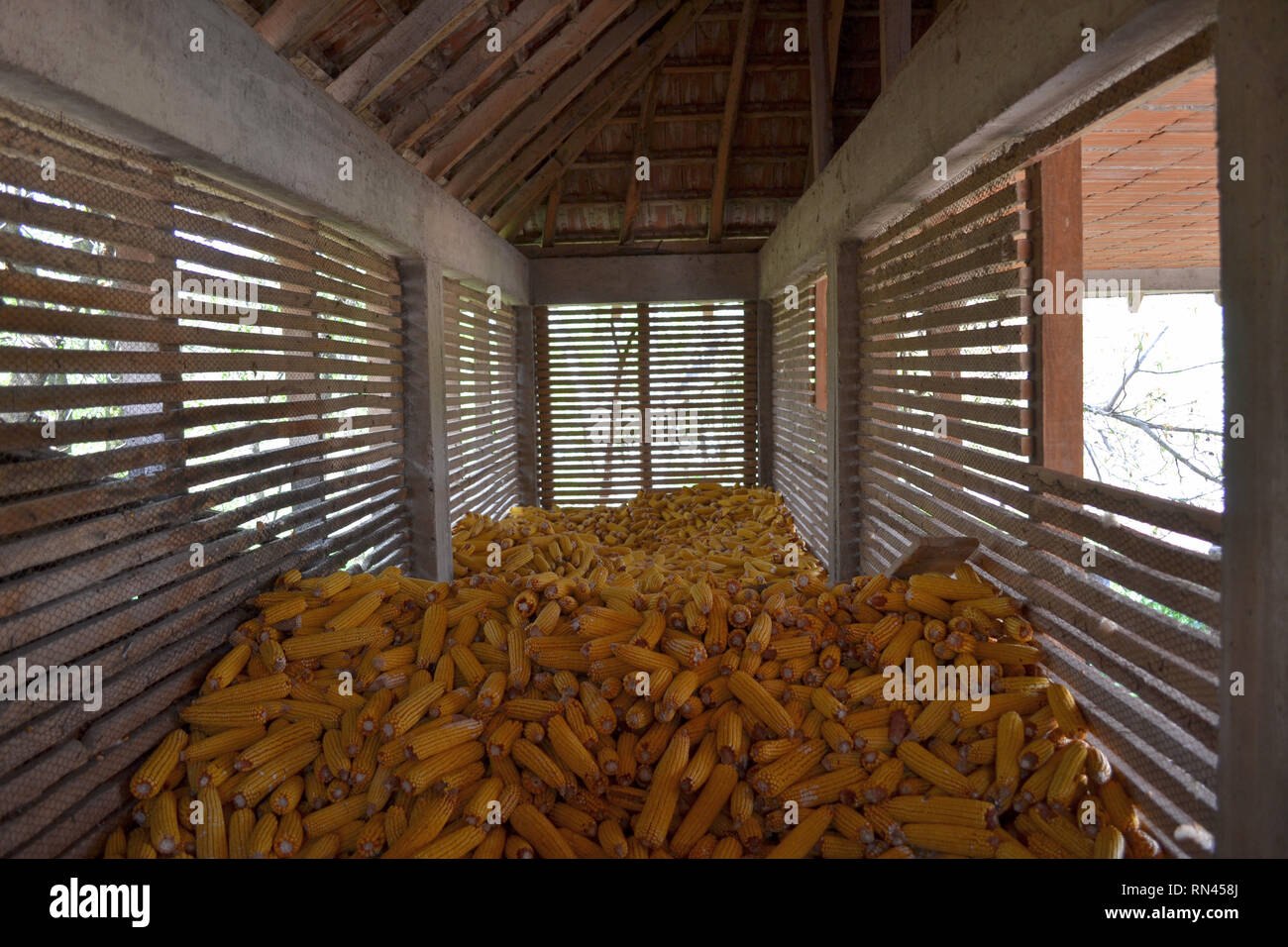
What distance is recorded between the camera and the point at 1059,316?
4.08 metres

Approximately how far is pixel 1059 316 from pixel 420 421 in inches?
192

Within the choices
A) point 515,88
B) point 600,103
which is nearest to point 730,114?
point 600,103

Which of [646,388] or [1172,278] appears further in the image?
[646,388]

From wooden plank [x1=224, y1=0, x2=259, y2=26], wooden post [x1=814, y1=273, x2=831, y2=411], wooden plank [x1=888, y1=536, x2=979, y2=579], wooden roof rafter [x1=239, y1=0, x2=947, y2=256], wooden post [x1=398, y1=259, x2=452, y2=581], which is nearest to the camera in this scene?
wooden plank [x1=224, y1=0, x2=259, y2=26]

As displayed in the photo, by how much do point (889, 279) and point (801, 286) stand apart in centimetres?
344

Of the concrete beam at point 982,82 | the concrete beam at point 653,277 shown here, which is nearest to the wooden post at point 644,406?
the concrete beam at point 653,277

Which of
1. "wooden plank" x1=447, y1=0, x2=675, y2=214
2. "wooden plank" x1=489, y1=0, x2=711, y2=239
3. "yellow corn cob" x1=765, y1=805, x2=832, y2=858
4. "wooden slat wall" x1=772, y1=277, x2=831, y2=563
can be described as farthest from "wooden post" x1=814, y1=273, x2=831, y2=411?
"yellow corn cob" x1=765, y1=805, x2=832, y2=858

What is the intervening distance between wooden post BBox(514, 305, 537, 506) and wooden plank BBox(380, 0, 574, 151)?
5592mm

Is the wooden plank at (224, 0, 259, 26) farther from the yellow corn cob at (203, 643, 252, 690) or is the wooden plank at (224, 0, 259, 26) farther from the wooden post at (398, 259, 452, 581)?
the yellow corn cob at (203, 643, 252, 690)

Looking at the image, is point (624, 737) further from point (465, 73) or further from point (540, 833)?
point (465, 73)

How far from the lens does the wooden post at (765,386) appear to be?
11883 millimetres

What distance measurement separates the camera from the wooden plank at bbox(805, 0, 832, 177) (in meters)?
8.01

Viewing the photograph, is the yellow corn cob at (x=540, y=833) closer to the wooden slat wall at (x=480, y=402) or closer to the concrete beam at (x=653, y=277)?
the wooden slat wall at (x=480, y=402)

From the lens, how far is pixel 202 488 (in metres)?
4.25
